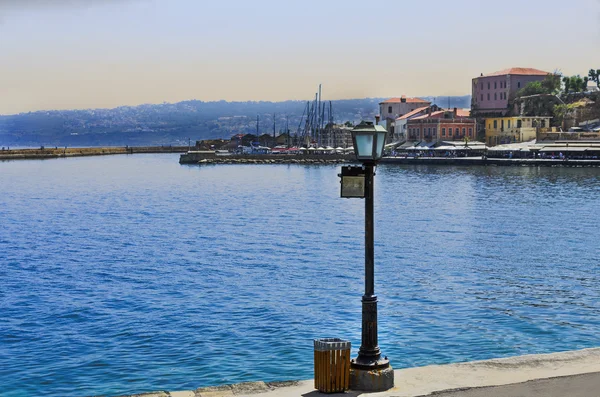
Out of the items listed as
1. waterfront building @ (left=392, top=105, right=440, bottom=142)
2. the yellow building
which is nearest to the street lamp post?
the yellow building

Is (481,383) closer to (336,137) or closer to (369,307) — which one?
(369,307)

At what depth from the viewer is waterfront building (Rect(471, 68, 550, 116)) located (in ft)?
472

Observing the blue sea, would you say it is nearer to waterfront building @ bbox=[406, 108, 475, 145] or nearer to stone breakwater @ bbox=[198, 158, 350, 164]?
waterfront building @ bbox=[406, 108, 475, 145]

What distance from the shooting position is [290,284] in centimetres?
2595

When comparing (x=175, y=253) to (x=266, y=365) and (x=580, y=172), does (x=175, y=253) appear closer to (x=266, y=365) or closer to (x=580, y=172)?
(x=266, y=365)

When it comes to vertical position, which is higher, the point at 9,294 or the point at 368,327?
the point at 368,327

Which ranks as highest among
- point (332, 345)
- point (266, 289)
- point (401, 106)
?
point (401, 106)

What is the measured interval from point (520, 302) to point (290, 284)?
7092 millimetres

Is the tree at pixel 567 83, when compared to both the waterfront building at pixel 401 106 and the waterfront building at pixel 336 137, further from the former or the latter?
the waterfront building at pixel 336 137

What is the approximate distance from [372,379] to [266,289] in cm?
1484

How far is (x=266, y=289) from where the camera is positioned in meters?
25.2

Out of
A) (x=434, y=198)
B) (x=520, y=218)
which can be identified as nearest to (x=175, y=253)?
(x=520, y=218)

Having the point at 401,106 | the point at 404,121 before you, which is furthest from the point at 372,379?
the point at 401,106

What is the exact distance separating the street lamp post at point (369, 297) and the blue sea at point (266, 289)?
527 cm
